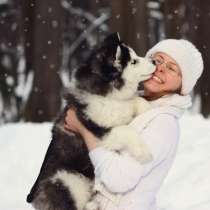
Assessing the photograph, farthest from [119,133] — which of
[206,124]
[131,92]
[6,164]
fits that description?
[206,124]

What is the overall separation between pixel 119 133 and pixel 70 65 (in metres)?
13.1

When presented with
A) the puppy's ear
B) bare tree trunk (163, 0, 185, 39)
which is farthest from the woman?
bare tree trunk (163, 0, 185, 39)

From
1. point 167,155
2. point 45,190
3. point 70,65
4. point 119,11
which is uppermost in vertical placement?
point 167,155

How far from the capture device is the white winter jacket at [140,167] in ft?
11.2

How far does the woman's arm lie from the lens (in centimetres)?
341

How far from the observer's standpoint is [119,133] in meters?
3.69

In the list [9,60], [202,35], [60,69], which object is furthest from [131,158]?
[9,60]

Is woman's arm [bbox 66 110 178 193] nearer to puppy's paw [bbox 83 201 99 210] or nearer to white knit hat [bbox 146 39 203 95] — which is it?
puppy's paw [bbox 83 201 99 210]

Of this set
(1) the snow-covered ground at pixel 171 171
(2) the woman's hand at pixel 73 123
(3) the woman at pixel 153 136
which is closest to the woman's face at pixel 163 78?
(3) the woman at pixel 153 136

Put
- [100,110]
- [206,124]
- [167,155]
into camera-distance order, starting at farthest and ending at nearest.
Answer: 1. [206,124]
2. [100,110]
3. [167,155]

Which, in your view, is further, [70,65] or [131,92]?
[70,65]

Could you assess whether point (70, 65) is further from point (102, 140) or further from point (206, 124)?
point (102, 140)

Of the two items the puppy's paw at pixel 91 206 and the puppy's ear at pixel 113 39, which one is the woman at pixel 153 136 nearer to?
the puppy's paw at pixel 91 206

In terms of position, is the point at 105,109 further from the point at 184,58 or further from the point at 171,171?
the point at 171,171
